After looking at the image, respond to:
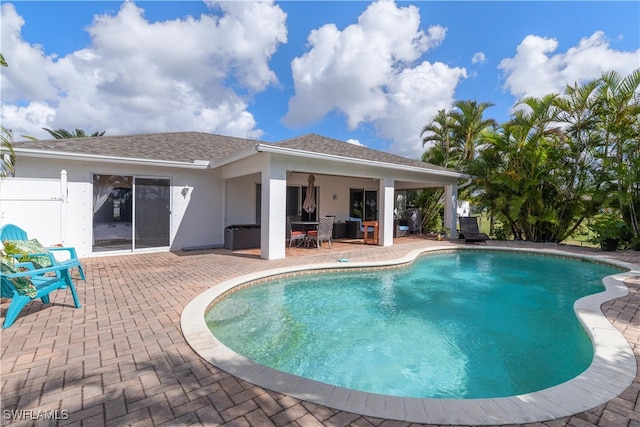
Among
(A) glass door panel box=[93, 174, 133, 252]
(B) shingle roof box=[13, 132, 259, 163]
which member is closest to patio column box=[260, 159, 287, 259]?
(B) shingle roof box=[13, 132, 259, 163]

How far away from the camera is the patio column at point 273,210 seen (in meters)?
8.65

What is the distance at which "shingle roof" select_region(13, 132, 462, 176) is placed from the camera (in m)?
8.68

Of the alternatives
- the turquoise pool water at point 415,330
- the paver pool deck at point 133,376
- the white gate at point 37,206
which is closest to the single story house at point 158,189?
the white gate at point 37,206

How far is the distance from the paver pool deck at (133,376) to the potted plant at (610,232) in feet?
27.2

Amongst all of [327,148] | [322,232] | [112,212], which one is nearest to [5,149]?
[112,212]

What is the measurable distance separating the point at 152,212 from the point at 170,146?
306 centimetres

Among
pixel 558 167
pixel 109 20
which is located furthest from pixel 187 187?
pixel 558 167

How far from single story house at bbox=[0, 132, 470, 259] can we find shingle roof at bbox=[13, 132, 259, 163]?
0.03 m

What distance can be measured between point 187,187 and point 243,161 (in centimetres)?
262

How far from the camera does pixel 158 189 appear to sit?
399 inches

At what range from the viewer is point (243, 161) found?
988 cm

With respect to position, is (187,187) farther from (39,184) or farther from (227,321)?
(227,321)

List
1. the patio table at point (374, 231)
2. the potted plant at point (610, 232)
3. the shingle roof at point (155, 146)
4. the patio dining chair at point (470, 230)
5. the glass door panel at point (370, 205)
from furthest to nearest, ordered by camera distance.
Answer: the glass door panel at point (370, 205) < the patio dining chair at point (470, 230) < the patio table at point (374, 231) < the potted plant at point (610, 232) < the shingle roof at point (155, 146)

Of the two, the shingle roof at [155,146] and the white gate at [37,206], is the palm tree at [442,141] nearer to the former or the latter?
the shingle roof at [155,146]
